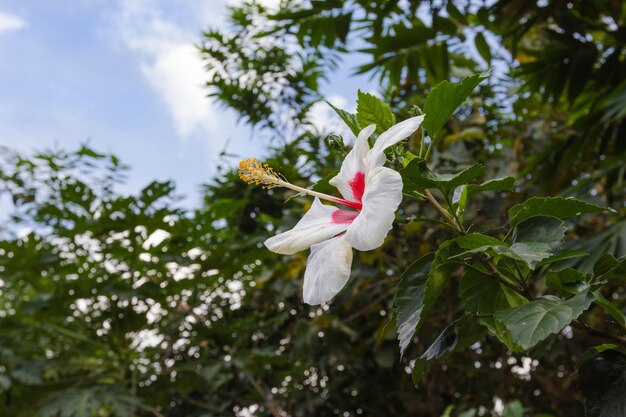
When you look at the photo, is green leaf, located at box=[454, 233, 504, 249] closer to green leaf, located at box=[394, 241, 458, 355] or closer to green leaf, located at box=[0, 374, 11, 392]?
green leaf, located at box=[394, 241, 458, 355]

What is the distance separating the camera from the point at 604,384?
0.48m

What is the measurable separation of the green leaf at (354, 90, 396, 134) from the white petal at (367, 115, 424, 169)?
0.17ft

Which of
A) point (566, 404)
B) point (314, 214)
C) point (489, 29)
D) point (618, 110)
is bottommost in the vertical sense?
point (566, 404)

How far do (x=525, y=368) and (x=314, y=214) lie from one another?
1.58 m

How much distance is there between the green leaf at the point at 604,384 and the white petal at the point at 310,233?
0.23m

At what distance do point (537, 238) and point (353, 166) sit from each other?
0.17 metres

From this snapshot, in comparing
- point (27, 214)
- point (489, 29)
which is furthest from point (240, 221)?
point (489, 29)

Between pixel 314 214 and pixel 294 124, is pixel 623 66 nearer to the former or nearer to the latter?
pixel 294 124

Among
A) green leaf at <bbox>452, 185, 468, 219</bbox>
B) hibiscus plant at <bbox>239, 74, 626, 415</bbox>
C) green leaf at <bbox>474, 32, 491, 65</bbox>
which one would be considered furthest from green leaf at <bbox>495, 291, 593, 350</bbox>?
green leaf at <bbox>474, 32, 491, 65</bbox>

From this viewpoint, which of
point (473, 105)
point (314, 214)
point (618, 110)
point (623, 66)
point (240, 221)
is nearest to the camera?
point (314, 214)

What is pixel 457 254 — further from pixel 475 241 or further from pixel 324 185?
pixel 324 185

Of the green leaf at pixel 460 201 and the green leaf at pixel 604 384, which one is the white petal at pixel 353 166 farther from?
the green leaf at pixel 604 384

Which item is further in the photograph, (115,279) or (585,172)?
(585,172)

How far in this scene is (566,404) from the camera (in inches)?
70.3
